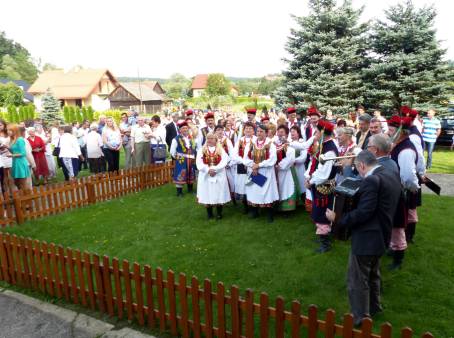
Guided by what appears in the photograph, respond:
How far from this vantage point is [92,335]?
14.2 feet

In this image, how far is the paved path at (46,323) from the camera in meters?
4.38

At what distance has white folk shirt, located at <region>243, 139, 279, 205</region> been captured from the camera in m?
7.55

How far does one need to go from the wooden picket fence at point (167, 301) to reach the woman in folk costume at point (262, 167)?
9.93 ft

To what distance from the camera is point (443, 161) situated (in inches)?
545

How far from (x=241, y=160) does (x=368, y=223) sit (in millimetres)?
4420

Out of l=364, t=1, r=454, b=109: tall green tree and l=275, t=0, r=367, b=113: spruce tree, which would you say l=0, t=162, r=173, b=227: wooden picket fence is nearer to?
l=275, t=0, r=367, b=113: spruce tree

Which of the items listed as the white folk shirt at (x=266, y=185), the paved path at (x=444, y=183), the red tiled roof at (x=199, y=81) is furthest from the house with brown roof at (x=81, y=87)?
the white folk shirt at (x=266, y=185)

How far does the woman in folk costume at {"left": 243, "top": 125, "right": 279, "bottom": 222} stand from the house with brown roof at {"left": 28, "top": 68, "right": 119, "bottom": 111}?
58.5 metres

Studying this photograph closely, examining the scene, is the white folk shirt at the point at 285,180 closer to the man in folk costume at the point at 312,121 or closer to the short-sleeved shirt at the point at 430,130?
the man in folk costume at the point at 312,121

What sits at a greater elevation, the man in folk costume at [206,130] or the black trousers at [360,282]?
the man in folk costume at [206,130]

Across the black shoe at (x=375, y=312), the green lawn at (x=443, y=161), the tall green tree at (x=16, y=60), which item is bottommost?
the black shoe at (x=375, y=312)

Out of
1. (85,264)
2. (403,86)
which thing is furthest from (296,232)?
(403,86)

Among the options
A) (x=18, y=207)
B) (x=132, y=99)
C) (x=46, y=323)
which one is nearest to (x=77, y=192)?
(x=18, y=207)

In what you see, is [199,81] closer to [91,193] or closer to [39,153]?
[39,153]
